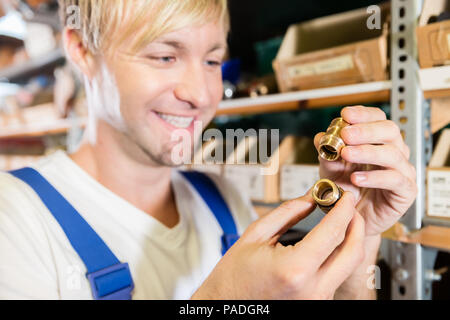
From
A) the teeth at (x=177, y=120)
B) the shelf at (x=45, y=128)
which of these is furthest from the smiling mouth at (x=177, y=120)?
the shelf at (x=45, y=128)

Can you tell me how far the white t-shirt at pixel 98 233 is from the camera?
53 centimetres

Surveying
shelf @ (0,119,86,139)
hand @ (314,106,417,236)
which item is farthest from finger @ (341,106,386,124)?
shelf @ (0,119,86,139)

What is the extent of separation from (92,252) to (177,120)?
31cm

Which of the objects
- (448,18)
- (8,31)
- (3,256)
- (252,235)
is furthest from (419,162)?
(8,31)

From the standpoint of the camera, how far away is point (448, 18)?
0.57 metres

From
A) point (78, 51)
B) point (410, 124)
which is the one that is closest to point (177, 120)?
point (78, 51)

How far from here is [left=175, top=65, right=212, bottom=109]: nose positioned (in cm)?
64

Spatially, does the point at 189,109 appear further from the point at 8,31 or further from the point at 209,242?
the point at 8,31

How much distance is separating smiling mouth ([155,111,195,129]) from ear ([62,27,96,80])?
0.18 m

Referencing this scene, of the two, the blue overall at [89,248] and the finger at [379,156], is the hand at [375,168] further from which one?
the blue overall at [89,248]

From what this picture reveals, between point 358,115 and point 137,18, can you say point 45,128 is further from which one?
point 358,115

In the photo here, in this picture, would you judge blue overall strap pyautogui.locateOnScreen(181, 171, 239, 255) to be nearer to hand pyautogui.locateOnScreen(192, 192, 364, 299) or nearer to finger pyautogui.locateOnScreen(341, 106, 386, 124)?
hand pyautogui.locateOnScreen(192, 192, 364, 299)
